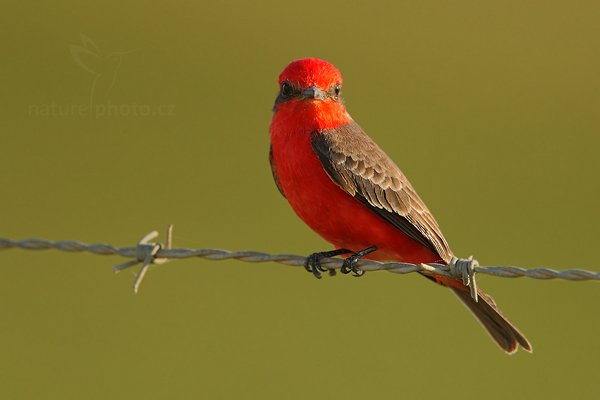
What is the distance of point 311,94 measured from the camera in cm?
649

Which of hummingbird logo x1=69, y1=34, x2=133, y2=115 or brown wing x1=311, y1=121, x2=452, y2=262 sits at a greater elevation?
hummingbird logo x1=69, y1=34, x2=133, y2=115

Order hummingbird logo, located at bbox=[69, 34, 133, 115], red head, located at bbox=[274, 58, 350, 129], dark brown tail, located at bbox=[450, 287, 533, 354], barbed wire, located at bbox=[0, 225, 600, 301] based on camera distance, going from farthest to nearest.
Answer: hummingbird logo, located at bbox=[69, 34, 133, 115] < red head, located at bbox=[274, 58, 350, 129] < dark brown tail, located at bbox=[450, 287, 533, 354] < barbed wire, located at bbox=[0, 225, 600, 301]

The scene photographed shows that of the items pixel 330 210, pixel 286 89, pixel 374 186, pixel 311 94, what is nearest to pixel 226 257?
pixel 330 210

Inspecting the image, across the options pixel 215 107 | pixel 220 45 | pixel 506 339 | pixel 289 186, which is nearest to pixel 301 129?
pixel 289 186

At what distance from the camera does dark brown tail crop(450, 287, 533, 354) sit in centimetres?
607

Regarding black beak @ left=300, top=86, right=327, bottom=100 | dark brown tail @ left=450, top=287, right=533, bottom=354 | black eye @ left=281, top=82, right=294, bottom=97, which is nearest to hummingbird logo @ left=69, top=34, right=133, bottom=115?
black eye @ left=281, top=82, right=294, bottom=97

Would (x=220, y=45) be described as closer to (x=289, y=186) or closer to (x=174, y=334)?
(x=174, y=334)

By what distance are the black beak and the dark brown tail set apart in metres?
1.69

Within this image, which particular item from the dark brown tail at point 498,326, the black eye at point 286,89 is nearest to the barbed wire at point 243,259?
the dark brown tail at point 498,326

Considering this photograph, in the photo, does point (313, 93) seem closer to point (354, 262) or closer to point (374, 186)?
point (374, 186)

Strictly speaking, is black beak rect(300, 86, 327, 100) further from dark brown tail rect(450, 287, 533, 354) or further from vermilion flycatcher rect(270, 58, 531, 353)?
dark brown tail rect(450, 287, 533, 354)

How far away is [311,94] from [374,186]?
789 mm

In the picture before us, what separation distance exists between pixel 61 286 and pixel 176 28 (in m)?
5.34

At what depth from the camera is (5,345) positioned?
938cm
